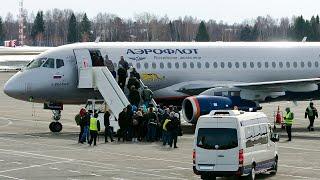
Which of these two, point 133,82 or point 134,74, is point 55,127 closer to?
point 133,82

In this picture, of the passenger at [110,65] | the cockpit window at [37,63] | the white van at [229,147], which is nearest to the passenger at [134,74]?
the passenger at [110,65]

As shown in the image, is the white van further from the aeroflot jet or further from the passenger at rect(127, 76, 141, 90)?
the passenger at rect(127, 76, 141, 90)

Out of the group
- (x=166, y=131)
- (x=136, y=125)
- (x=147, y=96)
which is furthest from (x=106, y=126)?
(x=147, y=96)

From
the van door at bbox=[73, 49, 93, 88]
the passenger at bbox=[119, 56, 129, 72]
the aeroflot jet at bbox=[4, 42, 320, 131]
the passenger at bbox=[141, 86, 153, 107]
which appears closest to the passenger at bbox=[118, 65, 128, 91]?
the passenger at bbox=[119, 56, 129, 72]

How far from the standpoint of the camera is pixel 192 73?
5441 cm

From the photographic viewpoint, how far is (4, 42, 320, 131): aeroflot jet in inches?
1964

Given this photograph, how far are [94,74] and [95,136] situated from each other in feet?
22.1

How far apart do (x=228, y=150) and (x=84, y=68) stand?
20.3 metres

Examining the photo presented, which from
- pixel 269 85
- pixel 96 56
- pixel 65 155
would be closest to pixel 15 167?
pixel 65 155

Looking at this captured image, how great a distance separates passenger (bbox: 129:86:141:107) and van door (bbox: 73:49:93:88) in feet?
7.42

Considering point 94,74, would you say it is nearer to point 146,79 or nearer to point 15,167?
point 146,79

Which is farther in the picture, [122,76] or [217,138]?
[122,76]

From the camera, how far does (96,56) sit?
51.0m

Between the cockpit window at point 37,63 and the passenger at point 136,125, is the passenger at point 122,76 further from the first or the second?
the passenger at point 136,125
